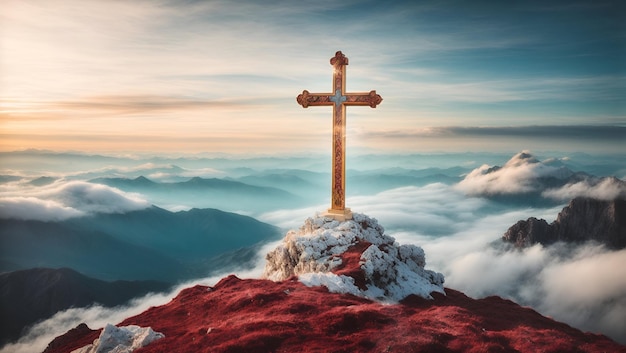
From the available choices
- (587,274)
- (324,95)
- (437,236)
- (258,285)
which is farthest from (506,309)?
(437,236)

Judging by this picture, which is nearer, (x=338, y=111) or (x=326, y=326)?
(x=326, y=326)

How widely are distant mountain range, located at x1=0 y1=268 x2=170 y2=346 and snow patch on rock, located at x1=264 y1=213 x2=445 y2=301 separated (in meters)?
→ 177

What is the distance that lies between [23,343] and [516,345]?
159 m

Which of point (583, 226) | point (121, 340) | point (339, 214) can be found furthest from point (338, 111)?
point (583, 226)

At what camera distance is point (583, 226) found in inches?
5842

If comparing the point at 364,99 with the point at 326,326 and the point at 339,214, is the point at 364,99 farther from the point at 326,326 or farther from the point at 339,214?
the point at 326,326

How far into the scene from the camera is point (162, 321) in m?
15.5

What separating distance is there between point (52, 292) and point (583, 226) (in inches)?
Result: 8419

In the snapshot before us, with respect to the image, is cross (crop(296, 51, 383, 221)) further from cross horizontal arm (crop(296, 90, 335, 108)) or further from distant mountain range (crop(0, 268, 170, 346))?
distant mountain range (crop(0, 268, 170, 346))

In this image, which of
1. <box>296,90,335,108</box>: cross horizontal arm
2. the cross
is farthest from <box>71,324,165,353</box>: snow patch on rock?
<box>296,90,335,108</box>: cross horizontal arm

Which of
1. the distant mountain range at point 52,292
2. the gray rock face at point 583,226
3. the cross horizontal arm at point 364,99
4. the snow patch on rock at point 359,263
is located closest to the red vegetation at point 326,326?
the snow patch on rock at point 359,263

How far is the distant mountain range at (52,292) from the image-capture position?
167 m

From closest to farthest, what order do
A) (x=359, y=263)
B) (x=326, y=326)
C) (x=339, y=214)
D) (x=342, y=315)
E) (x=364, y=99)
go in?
(x=326, y=326) < (x=342, y=315) < (x=359, y=263) < (x=364, y=99) < (x=339, y=214)

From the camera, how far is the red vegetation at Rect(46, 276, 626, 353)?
1186cm
